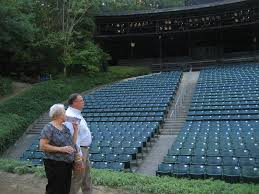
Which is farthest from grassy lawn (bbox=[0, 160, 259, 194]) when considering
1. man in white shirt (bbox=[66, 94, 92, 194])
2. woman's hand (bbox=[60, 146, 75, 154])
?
woman's hand (bbox=[60, 146, 75, 154])

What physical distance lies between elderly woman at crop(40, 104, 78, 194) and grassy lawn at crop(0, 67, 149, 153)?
1347cm

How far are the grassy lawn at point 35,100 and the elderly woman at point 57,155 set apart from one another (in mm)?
13465

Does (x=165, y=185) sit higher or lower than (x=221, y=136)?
higher

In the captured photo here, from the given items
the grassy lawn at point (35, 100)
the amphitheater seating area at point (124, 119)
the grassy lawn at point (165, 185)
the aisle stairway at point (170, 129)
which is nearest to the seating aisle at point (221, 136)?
the aisle stairway at point (170, 129)

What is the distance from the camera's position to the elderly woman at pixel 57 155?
5.50 meters

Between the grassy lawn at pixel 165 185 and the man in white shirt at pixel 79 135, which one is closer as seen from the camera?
the man in white shirt at pixel 79 135

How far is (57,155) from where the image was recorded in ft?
18.1

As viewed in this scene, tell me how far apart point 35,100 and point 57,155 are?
1990 centimetres

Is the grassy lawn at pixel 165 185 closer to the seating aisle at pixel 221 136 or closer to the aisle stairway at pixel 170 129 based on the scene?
the seating aisle at pixel 221 136

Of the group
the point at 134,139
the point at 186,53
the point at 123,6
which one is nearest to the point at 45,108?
the point at 134,139

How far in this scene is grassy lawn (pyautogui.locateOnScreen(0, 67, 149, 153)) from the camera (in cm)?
1973

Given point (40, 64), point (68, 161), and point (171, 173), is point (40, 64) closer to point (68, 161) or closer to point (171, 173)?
point (171, 173)

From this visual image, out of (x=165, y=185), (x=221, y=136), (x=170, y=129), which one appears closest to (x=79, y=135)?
(x=165, y=185)

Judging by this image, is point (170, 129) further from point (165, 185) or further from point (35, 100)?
point (165, 185)
